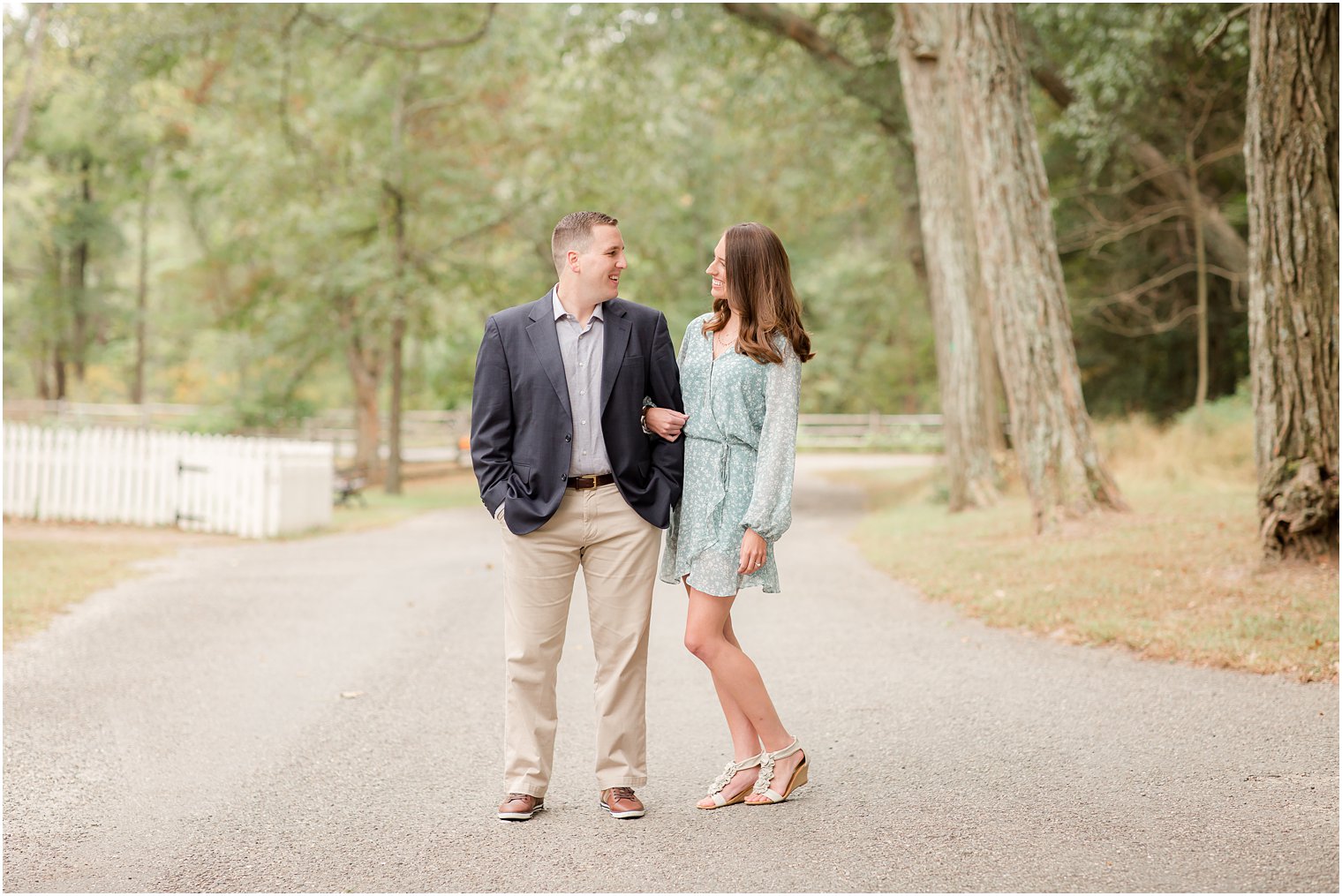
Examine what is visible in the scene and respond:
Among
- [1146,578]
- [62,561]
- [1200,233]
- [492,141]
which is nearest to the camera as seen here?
[1146,578]

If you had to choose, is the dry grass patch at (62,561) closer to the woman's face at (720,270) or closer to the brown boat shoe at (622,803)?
the brown boat shoe at (622,803)

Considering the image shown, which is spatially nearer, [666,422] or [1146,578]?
[666,422]

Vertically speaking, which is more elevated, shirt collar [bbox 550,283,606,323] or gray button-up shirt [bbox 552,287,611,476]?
shirt collar [bbox 550,283,606,323]

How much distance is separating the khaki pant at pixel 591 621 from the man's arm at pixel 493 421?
215mm

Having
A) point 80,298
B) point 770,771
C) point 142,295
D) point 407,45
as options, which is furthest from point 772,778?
point 142,295

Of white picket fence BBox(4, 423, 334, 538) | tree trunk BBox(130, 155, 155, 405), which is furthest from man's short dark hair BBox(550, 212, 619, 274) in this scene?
tree trunk BBox(130, 155, 155, 405)

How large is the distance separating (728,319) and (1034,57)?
16512 millimetres

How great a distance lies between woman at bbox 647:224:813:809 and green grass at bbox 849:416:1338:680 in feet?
11.4

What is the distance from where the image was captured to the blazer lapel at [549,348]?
439 centimetres

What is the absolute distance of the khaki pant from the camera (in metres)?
4.46

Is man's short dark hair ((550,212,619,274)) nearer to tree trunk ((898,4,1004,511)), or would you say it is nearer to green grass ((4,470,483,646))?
green grass ((4,470,483,646))

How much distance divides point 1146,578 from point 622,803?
6226 mm

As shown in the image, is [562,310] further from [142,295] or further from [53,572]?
[142,295]

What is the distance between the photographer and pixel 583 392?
4.46m
